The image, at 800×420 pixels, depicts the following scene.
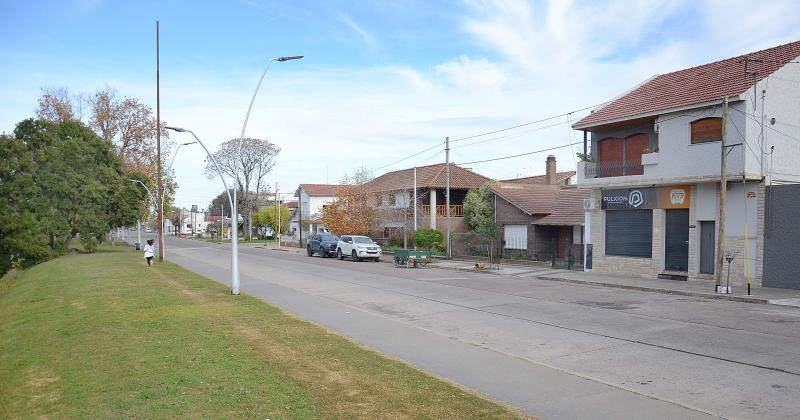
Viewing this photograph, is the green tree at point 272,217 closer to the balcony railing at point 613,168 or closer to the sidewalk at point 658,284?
the sidewalk at point 658,284

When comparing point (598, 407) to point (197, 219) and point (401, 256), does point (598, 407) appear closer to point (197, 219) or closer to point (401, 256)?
point (401, 256)

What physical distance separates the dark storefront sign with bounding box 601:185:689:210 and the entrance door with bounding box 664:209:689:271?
15.8 inches

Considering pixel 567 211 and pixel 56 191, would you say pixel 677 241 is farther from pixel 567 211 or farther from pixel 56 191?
pixel 56 191

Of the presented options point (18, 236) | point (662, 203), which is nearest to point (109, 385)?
point (662, 203)

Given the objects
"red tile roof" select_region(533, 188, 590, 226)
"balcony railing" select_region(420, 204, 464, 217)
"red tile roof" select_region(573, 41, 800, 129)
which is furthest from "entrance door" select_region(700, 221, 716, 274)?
"balcony railing" select_region(420, 204, 464, 217)

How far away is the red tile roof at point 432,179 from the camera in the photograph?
156 feet

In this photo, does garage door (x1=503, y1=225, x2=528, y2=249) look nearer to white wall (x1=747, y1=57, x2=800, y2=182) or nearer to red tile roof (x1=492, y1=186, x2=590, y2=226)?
red tile roof (x1=492, y1=186, x2=590, y2=226)

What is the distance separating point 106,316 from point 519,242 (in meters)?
26.4

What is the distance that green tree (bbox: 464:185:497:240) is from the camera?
3667 cm

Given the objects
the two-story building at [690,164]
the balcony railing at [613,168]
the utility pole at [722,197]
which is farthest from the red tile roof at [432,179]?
the utility pole at [722,197]

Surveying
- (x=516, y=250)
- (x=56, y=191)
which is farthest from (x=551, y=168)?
(x=56, y=191)

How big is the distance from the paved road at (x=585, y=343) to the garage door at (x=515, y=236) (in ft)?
48.2

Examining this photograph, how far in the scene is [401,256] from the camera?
1251 inches

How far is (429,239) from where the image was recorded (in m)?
40.4
